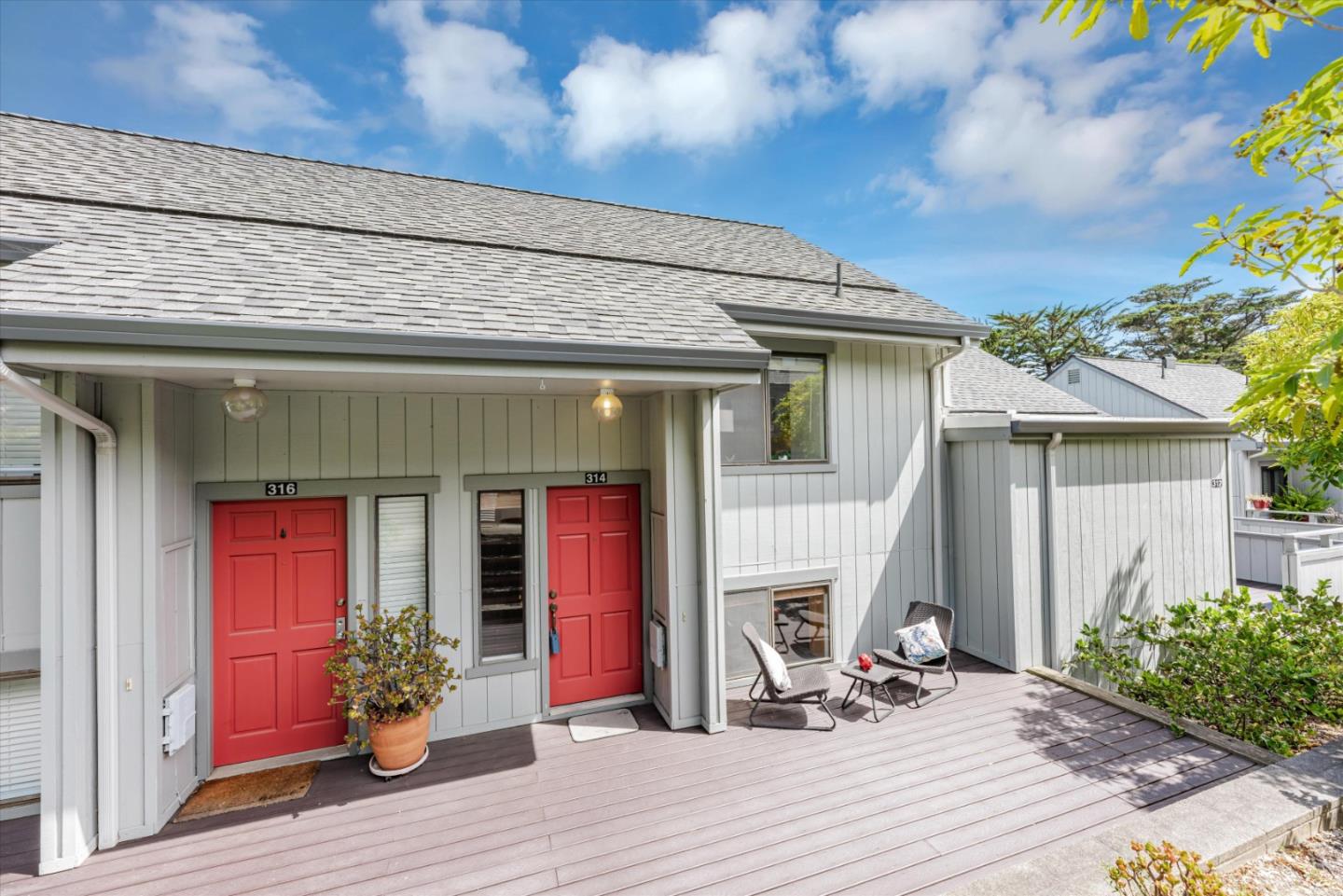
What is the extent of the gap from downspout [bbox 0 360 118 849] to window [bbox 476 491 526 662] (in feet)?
7.45

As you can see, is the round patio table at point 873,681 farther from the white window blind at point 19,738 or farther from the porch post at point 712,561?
the white window blind at point 19,738

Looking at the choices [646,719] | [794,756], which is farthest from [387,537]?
[794,756]

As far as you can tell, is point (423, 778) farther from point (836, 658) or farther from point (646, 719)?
point (836, 658)

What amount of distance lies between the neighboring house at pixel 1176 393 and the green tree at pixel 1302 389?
27.5 feet

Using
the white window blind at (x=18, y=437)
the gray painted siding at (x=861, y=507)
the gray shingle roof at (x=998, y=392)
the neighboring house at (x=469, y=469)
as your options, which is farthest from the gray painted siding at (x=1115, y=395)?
the white window blind at (x=18, y=437)

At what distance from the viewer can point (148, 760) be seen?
3412 mm

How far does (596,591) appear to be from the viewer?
5.14 metres

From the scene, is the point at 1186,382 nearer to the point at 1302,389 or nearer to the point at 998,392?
the point at 998,392

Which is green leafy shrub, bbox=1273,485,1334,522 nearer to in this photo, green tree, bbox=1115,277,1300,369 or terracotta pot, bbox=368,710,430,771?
green tree, bbox=1115,277,1300,369

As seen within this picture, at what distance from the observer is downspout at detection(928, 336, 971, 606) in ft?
21.1

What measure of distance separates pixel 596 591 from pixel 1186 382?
24.5 metres

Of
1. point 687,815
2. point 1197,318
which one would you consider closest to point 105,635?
point 687,815

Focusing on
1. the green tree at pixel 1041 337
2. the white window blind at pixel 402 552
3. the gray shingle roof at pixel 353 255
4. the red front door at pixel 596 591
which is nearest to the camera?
the gray shingle roof at pixel 353 255

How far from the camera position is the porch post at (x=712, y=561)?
182 inches
